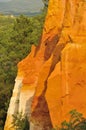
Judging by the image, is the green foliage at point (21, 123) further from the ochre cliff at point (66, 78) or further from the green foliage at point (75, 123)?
the green foliage at point (75, 123)

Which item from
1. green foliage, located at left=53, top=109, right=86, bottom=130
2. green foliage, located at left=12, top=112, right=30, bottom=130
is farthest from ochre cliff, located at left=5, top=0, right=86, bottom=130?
green foliage, located at left=12, top=112, right=30, bottom=130

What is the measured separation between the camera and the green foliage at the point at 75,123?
1723cm

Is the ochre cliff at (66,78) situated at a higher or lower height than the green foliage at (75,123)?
higher

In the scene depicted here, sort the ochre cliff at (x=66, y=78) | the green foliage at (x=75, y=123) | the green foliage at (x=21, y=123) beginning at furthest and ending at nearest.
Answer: the green foliage at (x=21, y=123) → the ochre cliff at (x=66, y=78) → the green foliage at (x=75, y=123)

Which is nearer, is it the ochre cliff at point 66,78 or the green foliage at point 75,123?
the green foliage at point 75,123

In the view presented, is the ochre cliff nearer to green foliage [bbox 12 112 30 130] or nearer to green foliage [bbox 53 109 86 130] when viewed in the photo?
green foliage [bbox 53 109 86 130]

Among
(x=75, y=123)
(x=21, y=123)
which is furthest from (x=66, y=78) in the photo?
(x=21, y=123)

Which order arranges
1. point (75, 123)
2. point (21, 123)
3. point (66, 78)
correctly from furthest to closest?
1. point (21, 123)
2. point (66, 78)
3. point (75, 123)

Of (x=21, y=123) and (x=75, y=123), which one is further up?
(x=75, y=123)

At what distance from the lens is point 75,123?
1784 centimetres

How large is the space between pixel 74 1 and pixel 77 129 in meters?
6.20

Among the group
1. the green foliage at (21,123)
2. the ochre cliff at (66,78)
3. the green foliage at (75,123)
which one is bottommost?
the green foliage at (21,123)

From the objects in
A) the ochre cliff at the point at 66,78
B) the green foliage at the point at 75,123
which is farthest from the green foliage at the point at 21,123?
the green foliage at the point at 75,123

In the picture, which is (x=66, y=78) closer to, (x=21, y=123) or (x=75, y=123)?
(x=75, y=123)
